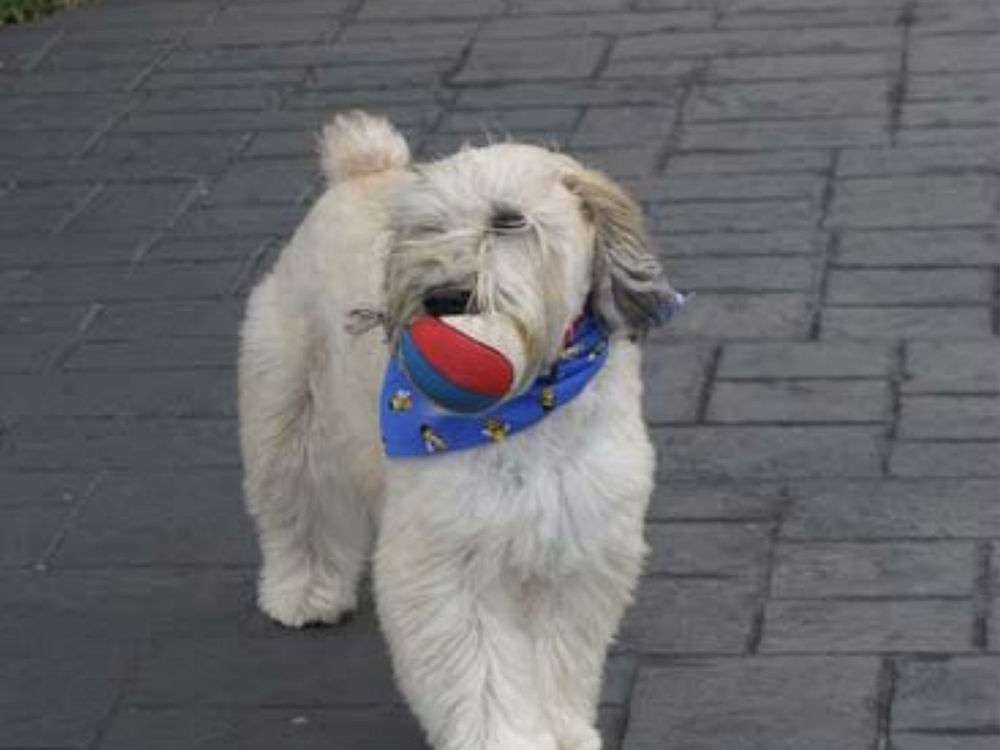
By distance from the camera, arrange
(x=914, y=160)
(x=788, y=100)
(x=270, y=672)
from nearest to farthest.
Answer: (x=270, y=672), (x=914, y=160), (x=788, y=100)

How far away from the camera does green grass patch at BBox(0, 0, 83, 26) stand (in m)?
9.88

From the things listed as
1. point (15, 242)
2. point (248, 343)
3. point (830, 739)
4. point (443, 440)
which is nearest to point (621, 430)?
point (443, 440)

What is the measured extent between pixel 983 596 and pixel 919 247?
200 cm

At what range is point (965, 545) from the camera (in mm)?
5176

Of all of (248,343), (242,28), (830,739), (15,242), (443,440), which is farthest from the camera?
(242,28)

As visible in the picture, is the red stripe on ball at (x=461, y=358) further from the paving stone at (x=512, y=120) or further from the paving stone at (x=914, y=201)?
the paving stone at (x=512, y=120)

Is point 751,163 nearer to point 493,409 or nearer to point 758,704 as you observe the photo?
point 758,704

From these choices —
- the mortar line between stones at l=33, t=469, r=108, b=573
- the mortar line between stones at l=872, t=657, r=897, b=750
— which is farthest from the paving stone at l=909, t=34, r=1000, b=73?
the mortar line between stones at l=872, t=657, r=897, b=750

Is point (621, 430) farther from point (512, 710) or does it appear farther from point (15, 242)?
point (15, 242)

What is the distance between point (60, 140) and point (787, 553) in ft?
13.0

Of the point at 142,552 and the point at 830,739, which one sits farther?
the point at 142,552

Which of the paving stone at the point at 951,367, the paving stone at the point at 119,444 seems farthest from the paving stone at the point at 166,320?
the paving stone at the point at 951,367

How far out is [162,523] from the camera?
18.5 feet

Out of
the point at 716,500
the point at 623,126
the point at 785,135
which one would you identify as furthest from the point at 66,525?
the point at 785,135
